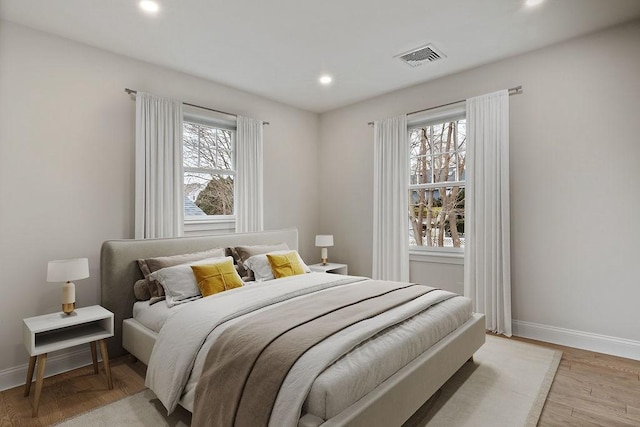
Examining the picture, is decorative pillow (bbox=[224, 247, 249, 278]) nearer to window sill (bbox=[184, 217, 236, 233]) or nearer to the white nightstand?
window sill (bbox=[184, 217, 236, 233])

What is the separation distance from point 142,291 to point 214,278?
2.18ft

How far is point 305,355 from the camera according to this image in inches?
64.6

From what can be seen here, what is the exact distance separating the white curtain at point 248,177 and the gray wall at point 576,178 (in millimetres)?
2445

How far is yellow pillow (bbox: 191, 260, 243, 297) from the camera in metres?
2.78

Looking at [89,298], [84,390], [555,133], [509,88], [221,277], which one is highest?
[509,88]

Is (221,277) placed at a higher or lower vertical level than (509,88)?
lower

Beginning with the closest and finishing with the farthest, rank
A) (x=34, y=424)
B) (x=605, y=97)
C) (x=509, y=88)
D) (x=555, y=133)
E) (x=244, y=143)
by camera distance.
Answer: (x=34, y=424)
(x=605, y=97)
(x=555, y=133)
(x=509, y=88)
(x=244, y=143)

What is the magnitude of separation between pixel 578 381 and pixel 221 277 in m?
2.85

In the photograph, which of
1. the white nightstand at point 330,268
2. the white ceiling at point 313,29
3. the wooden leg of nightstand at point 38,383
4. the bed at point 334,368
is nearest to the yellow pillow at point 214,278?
the bed at point 334,368

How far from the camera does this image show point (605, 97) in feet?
9.92

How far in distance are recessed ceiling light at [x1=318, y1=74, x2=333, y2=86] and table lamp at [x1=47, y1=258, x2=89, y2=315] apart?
2957 mm

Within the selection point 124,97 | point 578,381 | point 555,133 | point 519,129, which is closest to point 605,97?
point 555,133

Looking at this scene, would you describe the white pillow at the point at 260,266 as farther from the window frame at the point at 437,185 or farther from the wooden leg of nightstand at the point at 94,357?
the window frame at the point at 437,185

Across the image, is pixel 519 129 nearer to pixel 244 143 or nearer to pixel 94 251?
pixel 244 143
